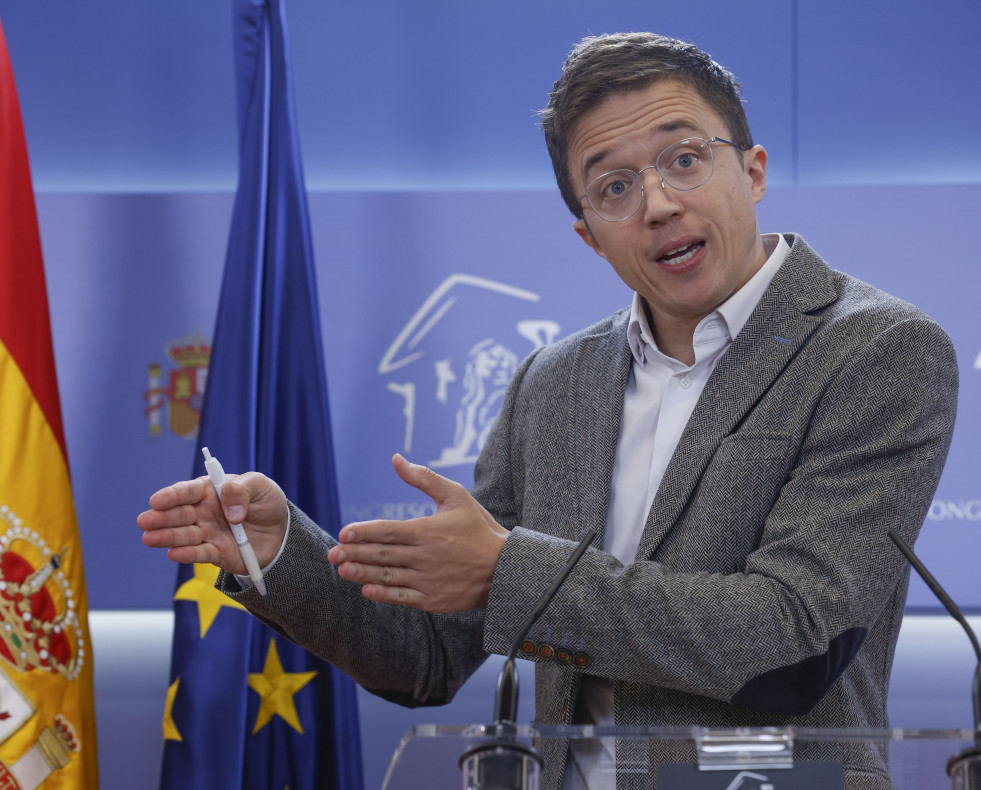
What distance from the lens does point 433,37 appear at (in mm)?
2979

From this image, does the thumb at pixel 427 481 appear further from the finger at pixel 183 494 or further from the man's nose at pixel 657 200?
the man's nose at pixel 657 200

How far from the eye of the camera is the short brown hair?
1.68m

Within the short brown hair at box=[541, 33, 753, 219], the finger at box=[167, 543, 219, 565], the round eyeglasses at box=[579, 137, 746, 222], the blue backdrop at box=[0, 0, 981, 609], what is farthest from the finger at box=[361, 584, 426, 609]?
the blue backdrop at box=[0, 0, 981, 609]

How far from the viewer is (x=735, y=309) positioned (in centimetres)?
161

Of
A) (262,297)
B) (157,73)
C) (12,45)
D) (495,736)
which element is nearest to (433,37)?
(157,73)

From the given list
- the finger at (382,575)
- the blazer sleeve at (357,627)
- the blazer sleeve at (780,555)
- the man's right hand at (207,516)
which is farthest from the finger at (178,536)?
the blazer sleeve at (780,555)

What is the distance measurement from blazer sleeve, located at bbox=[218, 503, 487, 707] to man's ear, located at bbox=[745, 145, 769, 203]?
0.88 metres

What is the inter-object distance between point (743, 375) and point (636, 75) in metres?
0.55

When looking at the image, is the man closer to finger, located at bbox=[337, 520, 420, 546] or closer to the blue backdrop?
finger, located at bbox=[337, 520, 420, 546]

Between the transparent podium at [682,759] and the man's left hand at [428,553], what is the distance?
36cm

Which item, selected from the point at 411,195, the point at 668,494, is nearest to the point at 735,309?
the point at 668,494

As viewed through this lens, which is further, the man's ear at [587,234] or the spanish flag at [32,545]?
the spanish flag at [32,545]

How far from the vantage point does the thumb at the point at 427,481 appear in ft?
4.00

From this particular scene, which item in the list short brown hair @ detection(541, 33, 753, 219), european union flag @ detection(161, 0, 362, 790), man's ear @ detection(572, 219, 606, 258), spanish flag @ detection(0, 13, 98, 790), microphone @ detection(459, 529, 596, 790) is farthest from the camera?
european union flag @ detection(161, 0, 362, 790)
